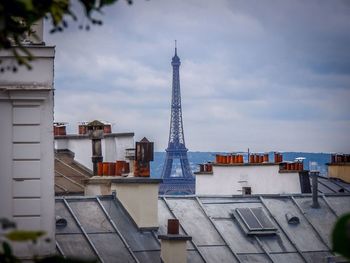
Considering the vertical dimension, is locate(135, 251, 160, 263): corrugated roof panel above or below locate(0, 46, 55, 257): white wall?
below

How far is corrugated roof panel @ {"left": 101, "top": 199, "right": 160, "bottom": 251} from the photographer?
2888cm

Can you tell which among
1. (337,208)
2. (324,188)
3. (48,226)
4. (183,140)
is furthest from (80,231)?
(183,140)

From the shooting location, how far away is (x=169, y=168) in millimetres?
122438

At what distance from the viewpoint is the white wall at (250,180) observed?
4234cm

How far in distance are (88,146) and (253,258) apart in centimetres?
1340

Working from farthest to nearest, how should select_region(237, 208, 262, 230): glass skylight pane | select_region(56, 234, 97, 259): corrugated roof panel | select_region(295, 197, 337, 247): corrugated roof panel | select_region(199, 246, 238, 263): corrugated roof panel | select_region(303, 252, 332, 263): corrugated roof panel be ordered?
select_region(295, 197, 337, 247): corrugated roof panel, select_region(237, 208, 262, 230): glass skylight pane, select_region(303, 252, 332, 263): corrugated roof panel, select_region(199, 246, 238, 263): corrugated roof panel, select_region(56, 234, 97, 259): corrugated roof panel

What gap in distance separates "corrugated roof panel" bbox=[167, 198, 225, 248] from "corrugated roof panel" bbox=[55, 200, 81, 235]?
3754 mm

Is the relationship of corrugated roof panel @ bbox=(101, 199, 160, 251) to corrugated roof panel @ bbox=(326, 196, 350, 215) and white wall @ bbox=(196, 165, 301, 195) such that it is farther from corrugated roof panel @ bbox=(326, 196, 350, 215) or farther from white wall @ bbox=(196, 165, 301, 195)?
white wall @ bbox=(196, 165, 301, 195)

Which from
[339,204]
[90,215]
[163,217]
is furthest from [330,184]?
[90,215]

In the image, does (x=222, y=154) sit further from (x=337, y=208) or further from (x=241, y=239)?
(x=241, y=239)

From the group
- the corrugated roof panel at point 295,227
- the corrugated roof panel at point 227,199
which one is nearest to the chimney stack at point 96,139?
the corrugated roof panel at point 227,199

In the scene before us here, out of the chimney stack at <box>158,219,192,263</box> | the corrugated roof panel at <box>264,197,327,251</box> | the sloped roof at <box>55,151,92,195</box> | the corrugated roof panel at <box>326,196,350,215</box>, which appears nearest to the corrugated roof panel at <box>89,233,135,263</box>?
the chimney stack at <box>158,219,192,263</box>

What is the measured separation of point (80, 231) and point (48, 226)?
6.39 m

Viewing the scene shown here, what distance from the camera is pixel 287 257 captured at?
105ft
